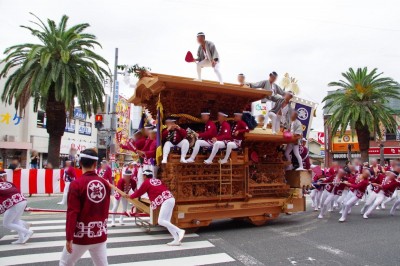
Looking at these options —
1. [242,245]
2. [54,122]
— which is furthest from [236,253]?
[54,122]

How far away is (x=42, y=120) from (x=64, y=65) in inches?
688

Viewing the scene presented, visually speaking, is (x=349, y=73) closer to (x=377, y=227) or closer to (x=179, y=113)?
(x=377, y=227)

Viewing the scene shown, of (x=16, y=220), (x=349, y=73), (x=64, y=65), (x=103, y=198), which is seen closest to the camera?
(x=103, y=198)

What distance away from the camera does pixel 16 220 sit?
7941 mm

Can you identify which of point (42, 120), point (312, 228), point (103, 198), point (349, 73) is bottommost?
point (312, 228)

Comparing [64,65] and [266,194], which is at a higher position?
[64,65]

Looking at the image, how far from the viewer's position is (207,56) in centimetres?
948

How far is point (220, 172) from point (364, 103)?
22.5 metres

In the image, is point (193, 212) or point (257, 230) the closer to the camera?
point (193, 212)

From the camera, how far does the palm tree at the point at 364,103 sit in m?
27.3

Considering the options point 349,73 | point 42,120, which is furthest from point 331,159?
point 42,120

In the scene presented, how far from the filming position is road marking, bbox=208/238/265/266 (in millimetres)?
6555

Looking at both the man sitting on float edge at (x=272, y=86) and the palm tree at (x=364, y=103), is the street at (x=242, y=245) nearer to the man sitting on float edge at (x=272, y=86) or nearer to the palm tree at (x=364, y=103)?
the man sitting on float edge at (x=272, y=86)

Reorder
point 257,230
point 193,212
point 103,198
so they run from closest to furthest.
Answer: point 103,198 < point 193,212 < point 257,230
